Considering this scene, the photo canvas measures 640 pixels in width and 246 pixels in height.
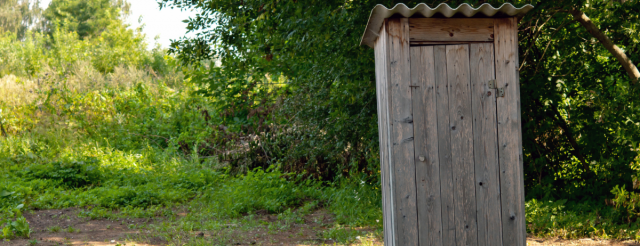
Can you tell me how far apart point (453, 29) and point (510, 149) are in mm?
887

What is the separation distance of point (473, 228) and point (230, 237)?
321cm

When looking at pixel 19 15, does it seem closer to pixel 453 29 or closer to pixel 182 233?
pixel 182 233

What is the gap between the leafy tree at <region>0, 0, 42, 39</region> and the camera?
33.3 meters

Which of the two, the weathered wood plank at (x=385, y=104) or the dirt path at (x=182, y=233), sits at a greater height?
the weathered wood plank at (x=385, y=104)

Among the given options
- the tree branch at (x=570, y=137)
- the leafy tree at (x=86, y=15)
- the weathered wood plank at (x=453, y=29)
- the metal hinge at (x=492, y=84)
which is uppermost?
the leafy tree at (x=86, y=15)

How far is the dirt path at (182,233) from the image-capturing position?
512cm

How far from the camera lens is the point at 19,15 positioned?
34031mm

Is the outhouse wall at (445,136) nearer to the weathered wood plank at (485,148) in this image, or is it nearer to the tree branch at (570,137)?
the weathered wood plank at (485,148)

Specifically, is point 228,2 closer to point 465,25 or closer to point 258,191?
point 258,191

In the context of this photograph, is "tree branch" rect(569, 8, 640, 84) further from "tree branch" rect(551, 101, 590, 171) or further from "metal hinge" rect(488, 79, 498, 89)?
"metal hinge" rect(488, 79, 498, 89)

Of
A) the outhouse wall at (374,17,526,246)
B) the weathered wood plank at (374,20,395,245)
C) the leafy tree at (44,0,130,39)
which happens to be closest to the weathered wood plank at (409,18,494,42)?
the outhouse wall at (374,17,526,246)

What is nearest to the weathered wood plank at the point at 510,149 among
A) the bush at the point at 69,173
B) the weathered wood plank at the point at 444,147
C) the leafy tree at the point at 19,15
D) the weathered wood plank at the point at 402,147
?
the weathered wood plank at the point at 444,147

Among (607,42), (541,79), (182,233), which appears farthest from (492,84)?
(182,233)

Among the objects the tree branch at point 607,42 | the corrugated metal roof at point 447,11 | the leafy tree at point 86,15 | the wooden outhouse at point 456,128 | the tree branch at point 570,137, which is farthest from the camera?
the leafy tree at point 86,15
